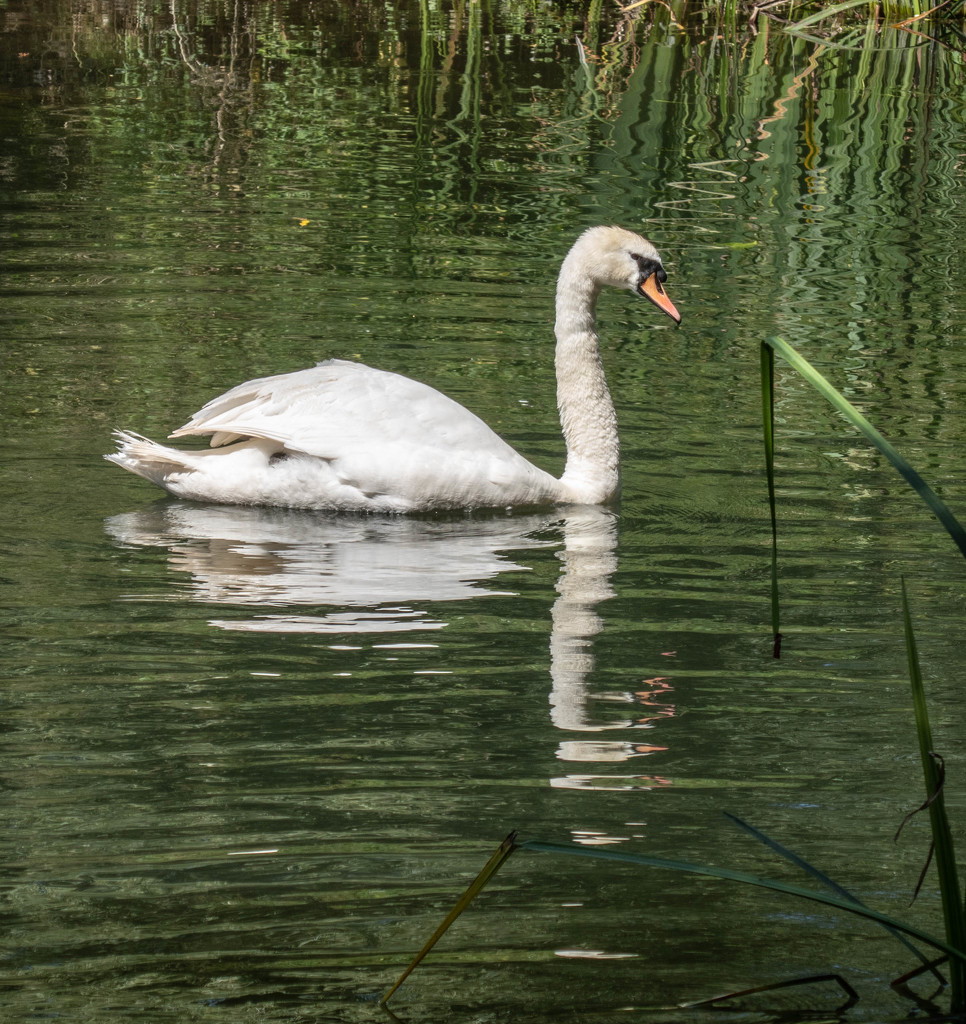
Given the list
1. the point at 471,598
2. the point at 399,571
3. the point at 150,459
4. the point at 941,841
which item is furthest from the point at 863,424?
the point at 150,459

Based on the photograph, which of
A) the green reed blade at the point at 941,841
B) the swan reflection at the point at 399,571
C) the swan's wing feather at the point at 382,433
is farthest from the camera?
the swan's wing feather at the point at 382,433

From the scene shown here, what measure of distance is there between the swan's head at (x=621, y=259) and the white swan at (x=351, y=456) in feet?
2.45

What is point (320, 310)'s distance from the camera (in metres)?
9.58

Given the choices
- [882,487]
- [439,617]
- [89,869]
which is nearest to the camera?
[89,869]

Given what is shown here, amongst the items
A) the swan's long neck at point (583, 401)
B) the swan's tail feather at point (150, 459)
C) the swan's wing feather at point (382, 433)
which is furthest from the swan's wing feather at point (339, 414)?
the swan's long neck at point (583, 401)

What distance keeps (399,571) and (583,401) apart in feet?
5.06

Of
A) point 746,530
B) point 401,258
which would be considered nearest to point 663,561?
point 746,530

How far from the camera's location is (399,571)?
590 centimetres

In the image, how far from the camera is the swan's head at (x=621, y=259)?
7.15 m

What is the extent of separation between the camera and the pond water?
3.34 m

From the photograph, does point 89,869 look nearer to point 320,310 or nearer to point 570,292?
point 570,292

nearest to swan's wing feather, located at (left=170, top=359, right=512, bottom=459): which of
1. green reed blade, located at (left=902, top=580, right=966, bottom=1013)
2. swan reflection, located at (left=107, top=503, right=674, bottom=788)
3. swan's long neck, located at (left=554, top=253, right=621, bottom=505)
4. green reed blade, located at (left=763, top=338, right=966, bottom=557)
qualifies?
swan reflection, located at (left=107, top=503, right=674, bottom=788)

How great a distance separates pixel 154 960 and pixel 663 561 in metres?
3.27

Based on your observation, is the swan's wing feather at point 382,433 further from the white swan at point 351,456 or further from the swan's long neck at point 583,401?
the swan's long neck at point 583,401
